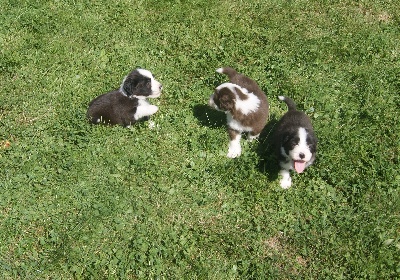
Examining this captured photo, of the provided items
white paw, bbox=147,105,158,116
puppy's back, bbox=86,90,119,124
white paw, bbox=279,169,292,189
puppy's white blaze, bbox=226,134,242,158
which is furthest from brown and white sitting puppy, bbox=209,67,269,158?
puppy's back, bbox=86,90,119,124

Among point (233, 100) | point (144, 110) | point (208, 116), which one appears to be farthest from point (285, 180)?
point (144, 110)

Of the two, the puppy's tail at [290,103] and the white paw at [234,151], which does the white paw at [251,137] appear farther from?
the puppy's tail at [290,103]

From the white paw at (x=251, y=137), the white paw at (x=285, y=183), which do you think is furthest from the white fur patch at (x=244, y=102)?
the white paw at (x=285, y=183)

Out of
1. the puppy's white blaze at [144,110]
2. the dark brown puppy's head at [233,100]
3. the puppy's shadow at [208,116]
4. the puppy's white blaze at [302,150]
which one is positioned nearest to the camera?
the puppy's white blaze at [302,150]

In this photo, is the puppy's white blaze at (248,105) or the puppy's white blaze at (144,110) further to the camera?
the puppy's white blaze at (144,110)

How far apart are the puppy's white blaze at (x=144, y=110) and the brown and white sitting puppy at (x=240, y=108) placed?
91 cm

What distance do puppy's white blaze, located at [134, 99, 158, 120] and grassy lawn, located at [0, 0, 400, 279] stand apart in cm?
25

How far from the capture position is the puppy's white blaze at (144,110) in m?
6.36

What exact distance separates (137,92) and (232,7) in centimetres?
359

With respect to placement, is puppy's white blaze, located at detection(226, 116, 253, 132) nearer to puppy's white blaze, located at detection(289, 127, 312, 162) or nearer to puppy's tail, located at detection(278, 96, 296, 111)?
puppy's tail, located at detection(278, 96, 296, 111)

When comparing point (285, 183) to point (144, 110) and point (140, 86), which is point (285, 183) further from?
point (140, 86)

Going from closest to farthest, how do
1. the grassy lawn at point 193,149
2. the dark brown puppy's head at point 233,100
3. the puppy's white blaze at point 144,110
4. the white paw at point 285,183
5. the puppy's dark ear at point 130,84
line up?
the grassy lawn at point 193,149 < the white paw at point 285,183 < the dark brown puppy's head at point 233,100 < the puppy's dark ear at point 130,84 < the puppy's white blaze at point 144,110

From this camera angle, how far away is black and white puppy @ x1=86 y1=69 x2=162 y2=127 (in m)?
6.30

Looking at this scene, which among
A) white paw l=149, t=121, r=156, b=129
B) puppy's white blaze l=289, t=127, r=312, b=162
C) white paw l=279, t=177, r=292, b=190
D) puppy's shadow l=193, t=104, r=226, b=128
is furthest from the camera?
puppy's shadow l=193, t=104, r=226, b=128
